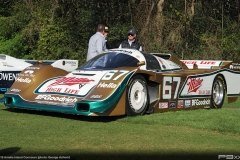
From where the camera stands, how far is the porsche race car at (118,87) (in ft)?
26.0

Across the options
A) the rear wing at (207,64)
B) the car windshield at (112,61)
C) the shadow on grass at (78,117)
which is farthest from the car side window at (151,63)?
the rear wing at (207,64)

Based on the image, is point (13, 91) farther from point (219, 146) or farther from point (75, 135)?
point (219, 146)

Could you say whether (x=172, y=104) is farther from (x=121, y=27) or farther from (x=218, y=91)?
(x=121, y=27)

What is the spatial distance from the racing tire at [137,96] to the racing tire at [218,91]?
7.73 feet

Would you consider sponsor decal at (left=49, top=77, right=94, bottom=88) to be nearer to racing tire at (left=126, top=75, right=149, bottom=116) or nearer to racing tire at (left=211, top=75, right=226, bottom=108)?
racing tire at (left=126, top=75, right=149, bottom=116)

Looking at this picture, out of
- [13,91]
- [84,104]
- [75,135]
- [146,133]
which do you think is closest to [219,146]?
[146,133]

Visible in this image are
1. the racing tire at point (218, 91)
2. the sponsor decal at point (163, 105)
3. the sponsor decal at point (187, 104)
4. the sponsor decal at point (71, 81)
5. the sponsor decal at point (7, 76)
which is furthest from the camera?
the sponsor decal at point (7, 76)

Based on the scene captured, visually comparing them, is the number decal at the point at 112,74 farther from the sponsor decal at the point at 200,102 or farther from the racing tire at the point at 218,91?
the racing tire at the point at 218,91

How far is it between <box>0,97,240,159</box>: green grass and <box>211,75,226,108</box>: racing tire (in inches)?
63.5

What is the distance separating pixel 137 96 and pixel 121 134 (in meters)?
1.90

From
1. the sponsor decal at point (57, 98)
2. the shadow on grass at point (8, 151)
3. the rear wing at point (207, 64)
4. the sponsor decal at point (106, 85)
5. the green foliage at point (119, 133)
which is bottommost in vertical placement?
the green foliage at point (119, 133)

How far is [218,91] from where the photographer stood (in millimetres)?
10742

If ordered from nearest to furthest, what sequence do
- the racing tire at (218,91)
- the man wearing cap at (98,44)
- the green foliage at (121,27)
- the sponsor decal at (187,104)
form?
the sponsor decal at (187,104) < the racing tire at (218,91) < the man wearing cap at (98,44) < the green foliage at (121,27)

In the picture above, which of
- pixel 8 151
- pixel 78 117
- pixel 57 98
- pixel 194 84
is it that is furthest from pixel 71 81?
pixel 8 151
